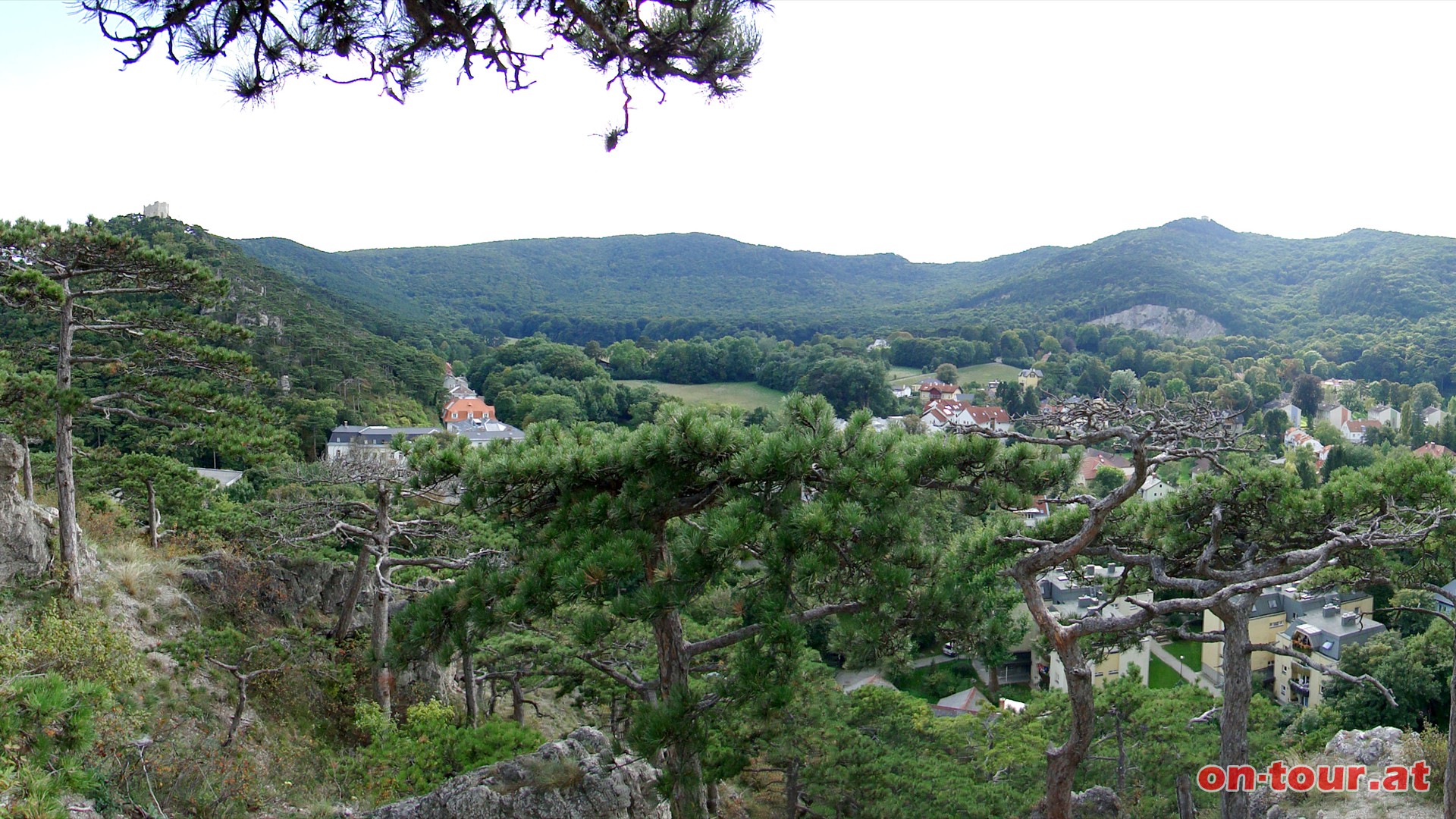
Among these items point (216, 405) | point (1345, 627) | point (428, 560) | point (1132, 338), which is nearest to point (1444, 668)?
point (1345, 627)

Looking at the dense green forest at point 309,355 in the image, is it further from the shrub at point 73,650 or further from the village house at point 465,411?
the shrub at point 73,650

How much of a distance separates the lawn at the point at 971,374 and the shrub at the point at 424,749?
196 feet

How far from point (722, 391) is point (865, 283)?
83.2 metres

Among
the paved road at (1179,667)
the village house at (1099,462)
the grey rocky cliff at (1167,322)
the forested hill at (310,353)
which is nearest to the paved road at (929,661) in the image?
the paved road at (1179,667)

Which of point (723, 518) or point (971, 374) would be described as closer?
point (723, 518)

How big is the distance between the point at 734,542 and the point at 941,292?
12788 cm

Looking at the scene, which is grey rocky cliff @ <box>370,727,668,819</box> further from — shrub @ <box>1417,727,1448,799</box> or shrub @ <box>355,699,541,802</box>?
shrub @ <box>1417,727,1448,799</box>

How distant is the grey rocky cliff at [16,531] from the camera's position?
7.41m

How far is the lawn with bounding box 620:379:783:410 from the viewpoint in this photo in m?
56.7

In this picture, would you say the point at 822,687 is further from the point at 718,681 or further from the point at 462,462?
the point at 462,462

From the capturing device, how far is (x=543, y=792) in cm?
519

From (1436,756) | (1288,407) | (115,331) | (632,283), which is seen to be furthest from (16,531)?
(632,283)

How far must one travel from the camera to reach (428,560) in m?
7.29

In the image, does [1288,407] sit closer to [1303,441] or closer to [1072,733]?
[1303,441]
